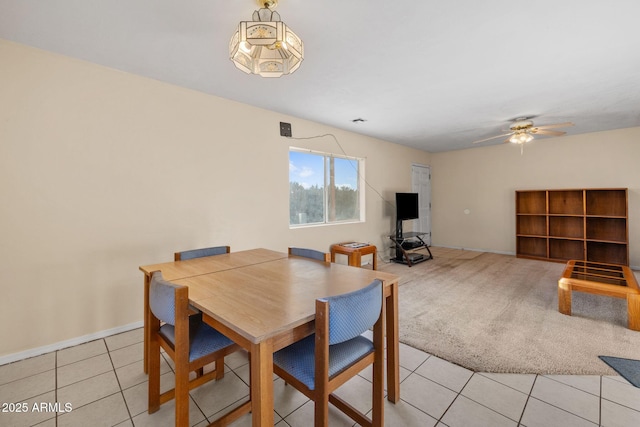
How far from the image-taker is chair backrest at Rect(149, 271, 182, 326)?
1.21 m

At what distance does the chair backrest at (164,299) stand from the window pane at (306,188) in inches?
101

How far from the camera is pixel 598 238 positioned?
4781 millimetres

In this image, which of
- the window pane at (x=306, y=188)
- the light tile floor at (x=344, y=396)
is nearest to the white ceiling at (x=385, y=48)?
the window pane at (x=306, y=188)

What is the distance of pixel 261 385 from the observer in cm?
96

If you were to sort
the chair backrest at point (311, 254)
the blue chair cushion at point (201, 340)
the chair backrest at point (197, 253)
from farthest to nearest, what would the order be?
the chair backrest at point (197, 253) → the chair backrest at point (311, 254) → the blue chair cushion at point (201, 340)

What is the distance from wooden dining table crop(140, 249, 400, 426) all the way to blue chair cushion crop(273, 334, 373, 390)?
182 millimetres

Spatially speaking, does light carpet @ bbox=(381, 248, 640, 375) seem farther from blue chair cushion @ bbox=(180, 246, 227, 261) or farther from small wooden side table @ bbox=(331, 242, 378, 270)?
blue chair cushion @ bbox=(180, 246, 227, 261)

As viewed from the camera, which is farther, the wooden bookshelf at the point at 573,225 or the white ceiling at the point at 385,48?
the wooden bookshelf at the point at 573,225

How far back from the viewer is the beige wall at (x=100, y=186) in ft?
6.67

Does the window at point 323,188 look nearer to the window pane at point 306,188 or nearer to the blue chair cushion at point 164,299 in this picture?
the window pane at point 306,188

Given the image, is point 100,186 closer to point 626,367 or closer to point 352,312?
point 352,312

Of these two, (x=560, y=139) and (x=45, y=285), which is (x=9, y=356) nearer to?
(x=45, y=285)

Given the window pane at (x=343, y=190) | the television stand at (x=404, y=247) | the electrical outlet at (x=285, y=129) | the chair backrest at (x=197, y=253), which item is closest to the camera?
the chair backrest at (x=197, y=253)

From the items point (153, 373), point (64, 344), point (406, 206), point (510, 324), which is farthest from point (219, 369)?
point (406, 206)
